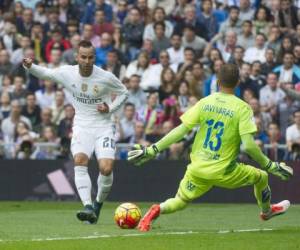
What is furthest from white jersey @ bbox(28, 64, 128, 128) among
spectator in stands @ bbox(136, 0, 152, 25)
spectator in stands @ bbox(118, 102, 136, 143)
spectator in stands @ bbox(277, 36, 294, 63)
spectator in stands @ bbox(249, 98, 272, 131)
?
spectator in stands @ bbox(136, 0, 152, 25)

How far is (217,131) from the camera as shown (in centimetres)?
1291

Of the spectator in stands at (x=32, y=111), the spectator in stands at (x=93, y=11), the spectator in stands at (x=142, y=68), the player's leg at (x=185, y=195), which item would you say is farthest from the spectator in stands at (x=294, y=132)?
the player's leg at (x=185, y=195)

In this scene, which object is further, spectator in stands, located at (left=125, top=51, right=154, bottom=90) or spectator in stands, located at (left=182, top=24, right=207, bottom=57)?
spectator in stands, located at (left=182, top=24, right=207, bottom=57)

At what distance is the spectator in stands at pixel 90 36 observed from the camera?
987 inches

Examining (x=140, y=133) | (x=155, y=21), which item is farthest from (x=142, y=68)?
(x=140, y=133)

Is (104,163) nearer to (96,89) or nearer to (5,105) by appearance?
(96,89)

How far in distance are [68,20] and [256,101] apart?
641 cm

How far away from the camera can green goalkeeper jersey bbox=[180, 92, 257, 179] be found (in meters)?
12.9

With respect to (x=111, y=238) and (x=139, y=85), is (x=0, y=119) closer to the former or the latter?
(x=139, y=85)

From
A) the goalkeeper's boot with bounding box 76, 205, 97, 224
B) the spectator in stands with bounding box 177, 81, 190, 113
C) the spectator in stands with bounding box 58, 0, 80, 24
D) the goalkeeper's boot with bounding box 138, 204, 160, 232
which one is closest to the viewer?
the goalkeeper's boot with bounding box 138, 204, 160, 232

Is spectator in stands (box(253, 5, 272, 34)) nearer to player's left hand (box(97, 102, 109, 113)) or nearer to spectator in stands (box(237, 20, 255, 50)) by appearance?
spectator in stands (box(237, 20, 255, 50))

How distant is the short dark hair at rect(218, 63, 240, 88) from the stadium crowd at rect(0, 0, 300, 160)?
7.50 metres

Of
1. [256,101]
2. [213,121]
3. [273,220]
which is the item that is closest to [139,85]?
[256,101]

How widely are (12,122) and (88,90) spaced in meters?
7.85
